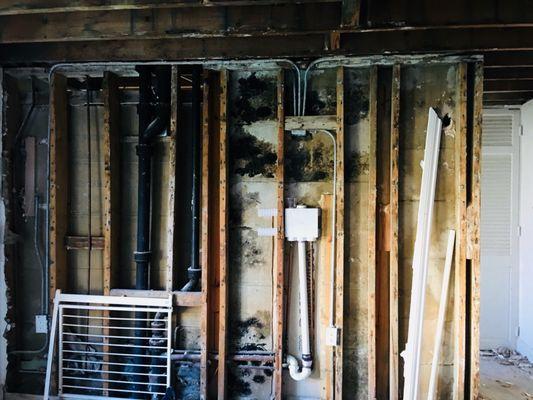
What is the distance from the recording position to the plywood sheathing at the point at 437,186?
2.88 metres

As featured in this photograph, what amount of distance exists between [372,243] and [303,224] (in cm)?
49

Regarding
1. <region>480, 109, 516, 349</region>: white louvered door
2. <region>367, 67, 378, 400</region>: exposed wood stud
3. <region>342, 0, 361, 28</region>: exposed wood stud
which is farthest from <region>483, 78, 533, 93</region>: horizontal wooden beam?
<region>342, 0, 361, 28</region>: exposed wood stud

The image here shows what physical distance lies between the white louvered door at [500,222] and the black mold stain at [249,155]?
8.66 feet

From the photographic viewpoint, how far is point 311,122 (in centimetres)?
293

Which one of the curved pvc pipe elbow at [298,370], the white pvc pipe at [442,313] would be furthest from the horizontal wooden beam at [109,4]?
the curved pvc pipe elbow at [298,370]

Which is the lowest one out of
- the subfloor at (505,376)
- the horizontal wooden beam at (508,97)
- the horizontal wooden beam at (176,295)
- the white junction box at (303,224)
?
the subfloor at (505,376)

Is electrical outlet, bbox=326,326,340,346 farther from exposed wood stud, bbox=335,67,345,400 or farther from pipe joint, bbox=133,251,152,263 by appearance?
pipe joint, bbox=133,251,152,263

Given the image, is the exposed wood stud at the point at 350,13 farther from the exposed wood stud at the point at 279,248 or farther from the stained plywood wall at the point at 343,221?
the exposed wood stud at the point at 279,248

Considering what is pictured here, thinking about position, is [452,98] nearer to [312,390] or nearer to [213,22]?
[213,22]

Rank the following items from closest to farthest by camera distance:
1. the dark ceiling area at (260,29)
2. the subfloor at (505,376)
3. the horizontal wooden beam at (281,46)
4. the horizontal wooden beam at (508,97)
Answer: the dark ceiling area at (260,29) < the horizontal wooden beam at (281,46) < the subfloor at (505,376) < the horizontal wooden beam at (508,97)

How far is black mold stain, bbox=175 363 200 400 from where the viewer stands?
3.04 m

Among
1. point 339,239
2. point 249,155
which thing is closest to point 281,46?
point 249,155

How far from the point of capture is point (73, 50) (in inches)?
118

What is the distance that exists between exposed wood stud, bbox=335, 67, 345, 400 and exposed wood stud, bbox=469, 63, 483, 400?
2.80 feet
